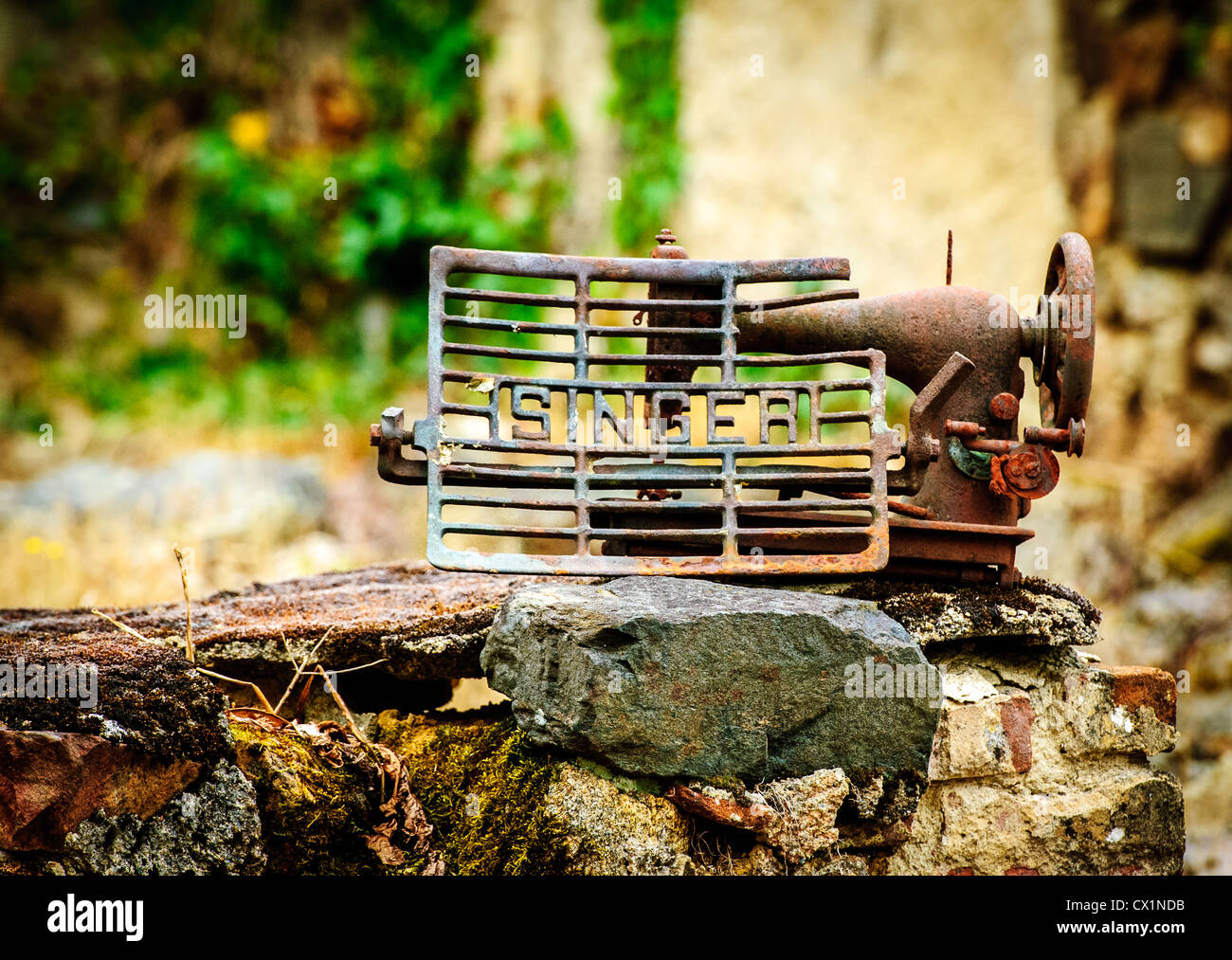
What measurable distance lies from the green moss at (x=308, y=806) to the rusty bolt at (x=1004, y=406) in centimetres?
176

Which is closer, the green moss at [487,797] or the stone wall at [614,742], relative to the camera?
the stone wall at [614,742]

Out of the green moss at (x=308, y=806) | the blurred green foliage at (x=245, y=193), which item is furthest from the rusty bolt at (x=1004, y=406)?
the blurred green foliage at (x=245, y=193)

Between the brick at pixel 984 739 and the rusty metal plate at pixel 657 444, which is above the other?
the rusty metal plate at pixel 657 444

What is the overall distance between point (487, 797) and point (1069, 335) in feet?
5.73

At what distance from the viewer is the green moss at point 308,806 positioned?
2469 mm

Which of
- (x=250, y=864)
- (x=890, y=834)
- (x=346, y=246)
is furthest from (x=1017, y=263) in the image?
(x=250, y=864)

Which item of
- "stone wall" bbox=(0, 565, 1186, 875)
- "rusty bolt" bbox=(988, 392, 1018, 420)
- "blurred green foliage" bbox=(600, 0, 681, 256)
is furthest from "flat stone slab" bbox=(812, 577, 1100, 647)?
"blurred green foliage" bbox=(600, 0, 681, 256)

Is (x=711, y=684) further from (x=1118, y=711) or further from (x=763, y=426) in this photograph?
(x=1118, y=711)

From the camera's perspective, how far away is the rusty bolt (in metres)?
3.11

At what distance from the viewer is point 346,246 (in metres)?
8.67

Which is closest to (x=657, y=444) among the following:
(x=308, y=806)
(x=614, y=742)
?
(x=614, y=742)

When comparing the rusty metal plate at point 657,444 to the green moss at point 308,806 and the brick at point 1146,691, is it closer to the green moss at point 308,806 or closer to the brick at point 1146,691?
the green moss at point 308,806

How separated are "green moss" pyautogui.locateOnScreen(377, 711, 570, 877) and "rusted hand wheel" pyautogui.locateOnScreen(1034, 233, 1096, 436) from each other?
1525 millimetres
